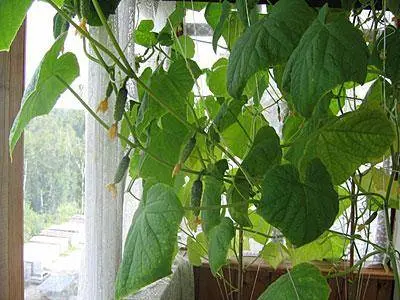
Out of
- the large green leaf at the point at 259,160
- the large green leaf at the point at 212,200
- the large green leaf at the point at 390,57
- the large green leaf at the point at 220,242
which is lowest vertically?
the large green leaf at the point at 220,242

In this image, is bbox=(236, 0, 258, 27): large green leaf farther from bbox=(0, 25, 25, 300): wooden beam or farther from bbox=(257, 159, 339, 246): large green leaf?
bbox=(0, 25, 25, 300): wooden beam

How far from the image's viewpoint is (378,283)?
1530 mm

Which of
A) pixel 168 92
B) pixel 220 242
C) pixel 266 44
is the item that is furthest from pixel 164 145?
pixel 266 44

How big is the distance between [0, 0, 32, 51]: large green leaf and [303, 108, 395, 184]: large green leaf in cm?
32

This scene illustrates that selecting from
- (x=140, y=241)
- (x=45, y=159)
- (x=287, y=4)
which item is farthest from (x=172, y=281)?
(x=287, y=4)

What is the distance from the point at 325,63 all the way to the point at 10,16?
319 mm

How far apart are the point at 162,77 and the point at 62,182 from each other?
1.83 feet

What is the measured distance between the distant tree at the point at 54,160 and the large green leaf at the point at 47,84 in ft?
1.71

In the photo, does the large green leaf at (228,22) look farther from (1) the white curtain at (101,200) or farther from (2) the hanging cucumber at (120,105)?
(2) the hanging cucumber at (120,105)

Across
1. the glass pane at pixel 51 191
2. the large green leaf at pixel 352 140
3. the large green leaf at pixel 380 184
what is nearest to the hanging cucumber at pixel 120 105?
the large green leaf at pixel 352 140

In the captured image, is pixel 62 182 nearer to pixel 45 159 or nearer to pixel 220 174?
pixel 45 159

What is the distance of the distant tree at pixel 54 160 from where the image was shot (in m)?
1.10

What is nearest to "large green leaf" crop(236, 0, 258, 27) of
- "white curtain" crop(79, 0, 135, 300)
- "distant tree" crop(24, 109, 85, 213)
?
"white curtain" crop(79, 0, 135, 300)

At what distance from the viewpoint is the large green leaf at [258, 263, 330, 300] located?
0.51 m
